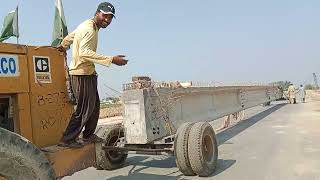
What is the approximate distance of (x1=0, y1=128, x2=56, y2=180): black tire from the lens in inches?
160

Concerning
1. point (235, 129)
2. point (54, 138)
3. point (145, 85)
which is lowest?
point (235, 129)

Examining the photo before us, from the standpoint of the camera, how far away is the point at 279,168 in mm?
7949

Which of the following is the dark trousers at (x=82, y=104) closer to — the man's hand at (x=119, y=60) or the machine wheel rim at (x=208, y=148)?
the man's hand at (x=119, y=60)

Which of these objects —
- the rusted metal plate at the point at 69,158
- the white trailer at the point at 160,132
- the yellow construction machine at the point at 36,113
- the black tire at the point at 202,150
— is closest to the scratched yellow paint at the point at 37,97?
the yellow construction machine at the point at 36,113

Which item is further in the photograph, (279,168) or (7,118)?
(279,168)

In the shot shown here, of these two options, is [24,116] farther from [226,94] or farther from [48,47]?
[226,94]

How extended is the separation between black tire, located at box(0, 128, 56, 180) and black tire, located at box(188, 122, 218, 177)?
353 cm

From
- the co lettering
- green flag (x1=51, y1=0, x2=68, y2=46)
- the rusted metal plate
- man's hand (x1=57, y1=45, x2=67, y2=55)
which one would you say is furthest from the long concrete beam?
the co lettering

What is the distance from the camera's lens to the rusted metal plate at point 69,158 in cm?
507

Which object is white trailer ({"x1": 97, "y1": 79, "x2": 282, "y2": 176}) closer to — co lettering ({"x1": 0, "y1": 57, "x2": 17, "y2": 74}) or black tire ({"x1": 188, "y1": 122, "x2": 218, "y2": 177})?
black tire ({"x1": 188, "y1": 122, "x2": 218, "y2": 177})

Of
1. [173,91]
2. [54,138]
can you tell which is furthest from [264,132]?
[54,138]

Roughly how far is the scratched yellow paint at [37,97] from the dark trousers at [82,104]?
→ 0.62ft

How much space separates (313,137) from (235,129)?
378 centimetres

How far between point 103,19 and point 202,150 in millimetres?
3041
